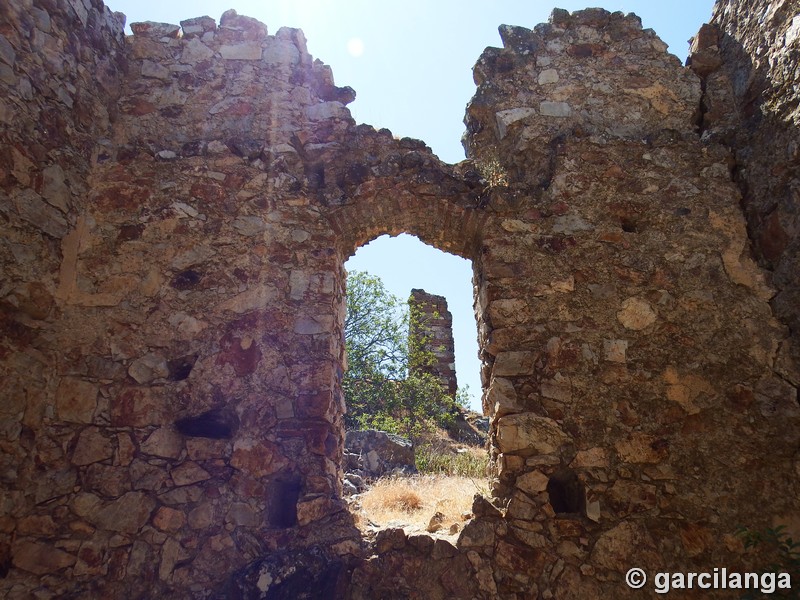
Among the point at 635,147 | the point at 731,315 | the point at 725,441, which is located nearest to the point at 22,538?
the point at 725,441

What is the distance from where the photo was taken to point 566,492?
3.15 m

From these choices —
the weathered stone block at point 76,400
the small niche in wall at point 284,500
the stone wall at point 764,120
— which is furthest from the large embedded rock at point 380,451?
the stone wall at point 764,120

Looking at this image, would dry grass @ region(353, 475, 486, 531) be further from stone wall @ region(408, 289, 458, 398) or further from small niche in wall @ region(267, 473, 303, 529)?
stone wall @ region(408, 289, 458, 398)

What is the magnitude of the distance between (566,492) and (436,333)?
7.58m

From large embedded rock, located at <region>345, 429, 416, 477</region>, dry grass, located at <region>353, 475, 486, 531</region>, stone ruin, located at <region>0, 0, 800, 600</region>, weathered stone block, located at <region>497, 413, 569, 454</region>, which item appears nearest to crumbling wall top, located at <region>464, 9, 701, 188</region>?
stone ruin, located at <region>0, 0, 800, 600</region>

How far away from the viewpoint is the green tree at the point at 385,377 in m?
8.61

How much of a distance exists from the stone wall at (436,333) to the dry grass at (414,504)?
5436 millimetres

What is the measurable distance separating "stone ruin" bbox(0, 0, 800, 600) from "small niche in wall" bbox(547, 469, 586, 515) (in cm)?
2

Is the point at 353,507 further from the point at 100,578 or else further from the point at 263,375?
the point at 100,578

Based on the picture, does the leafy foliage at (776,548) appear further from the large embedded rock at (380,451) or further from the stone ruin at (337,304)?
the large embedded rock at (380,451)

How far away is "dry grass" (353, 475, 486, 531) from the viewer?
320 centimetres

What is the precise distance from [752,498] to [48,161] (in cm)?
452

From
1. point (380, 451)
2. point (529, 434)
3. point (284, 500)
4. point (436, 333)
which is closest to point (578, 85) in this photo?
point (529, 434)

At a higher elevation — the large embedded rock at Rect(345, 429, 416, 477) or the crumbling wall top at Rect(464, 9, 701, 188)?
the crumbling wall top at Rect(464, 9, 701, 188)
